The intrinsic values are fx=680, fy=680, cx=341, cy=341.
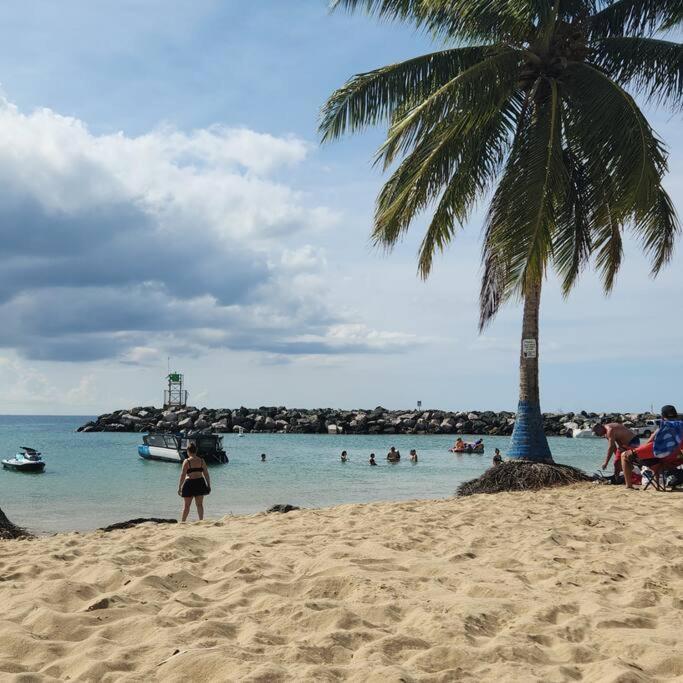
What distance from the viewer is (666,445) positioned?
10.5 m

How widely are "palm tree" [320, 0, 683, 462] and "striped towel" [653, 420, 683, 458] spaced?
307 cm

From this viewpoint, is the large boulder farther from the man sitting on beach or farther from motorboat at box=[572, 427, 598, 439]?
the man sitting on beach

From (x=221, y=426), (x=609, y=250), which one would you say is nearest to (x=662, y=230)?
(x=609, y=250)

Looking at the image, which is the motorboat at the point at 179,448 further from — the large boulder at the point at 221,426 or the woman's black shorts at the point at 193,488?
the large boulder at the point at 221,426

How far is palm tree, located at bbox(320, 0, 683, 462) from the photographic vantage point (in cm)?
1197

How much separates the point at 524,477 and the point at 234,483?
16.4 m

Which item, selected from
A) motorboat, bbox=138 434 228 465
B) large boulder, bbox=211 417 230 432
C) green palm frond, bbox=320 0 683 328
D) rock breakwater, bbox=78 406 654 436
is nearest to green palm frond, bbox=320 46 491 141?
green palm frond, bbox=320 0 683 328

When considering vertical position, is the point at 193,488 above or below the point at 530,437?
below

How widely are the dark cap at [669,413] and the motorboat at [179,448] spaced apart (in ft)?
87.8

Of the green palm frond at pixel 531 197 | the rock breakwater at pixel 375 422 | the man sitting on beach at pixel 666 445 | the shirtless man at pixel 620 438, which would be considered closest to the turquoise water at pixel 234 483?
the shirtless man at pixel 620 438

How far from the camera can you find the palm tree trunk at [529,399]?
1347 cm

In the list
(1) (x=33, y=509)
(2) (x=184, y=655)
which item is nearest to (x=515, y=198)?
(2) (x=184, y=655)

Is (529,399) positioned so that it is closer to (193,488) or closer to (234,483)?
(193,488)

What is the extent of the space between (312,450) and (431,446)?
8926mm
